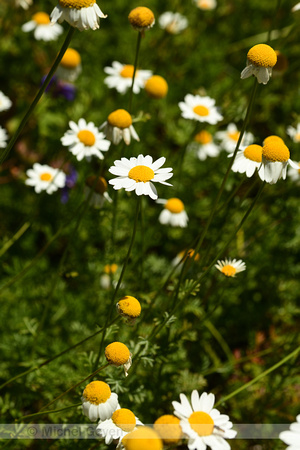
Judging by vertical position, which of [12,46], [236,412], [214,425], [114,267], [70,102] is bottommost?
[214,425]

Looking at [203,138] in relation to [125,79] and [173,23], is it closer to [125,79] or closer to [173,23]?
[125,79]

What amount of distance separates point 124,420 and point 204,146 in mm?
2305

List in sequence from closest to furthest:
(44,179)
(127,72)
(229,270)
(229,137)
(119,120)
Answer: (119,120) → (229,270) → (44,179) → (127,72) → (229,137)

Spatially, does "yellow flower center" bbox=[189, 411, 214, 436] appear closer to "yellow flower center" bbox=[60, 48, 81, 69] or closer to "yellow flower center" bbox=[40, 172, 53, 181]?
"yellow flower center" bbox=[40, 172, 53, 181]

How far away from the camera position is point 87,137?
2.37 m

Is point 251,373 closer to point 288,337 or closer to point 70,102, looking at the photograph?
point 288,337

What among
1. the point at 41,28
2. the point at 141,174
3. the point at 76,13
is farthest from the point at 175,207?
the point at 41,28

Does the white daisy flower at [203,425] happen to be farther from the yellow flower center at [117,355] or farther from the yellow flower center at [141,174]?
the yellow flower center at [141,174]

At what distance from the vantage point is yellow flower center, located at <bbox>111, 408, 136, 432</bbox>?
1570mm

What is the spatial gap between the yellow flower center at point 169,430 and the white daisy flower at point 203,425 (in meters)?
0.02

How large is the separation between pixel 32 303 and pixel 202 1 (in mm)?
3154

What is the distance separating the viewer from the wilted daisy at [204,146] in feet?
11.4

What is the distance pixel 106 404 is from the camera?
62.8 inches

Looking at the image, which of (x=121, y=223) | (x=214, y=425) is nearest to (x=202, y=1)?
(x=121, y=223)
